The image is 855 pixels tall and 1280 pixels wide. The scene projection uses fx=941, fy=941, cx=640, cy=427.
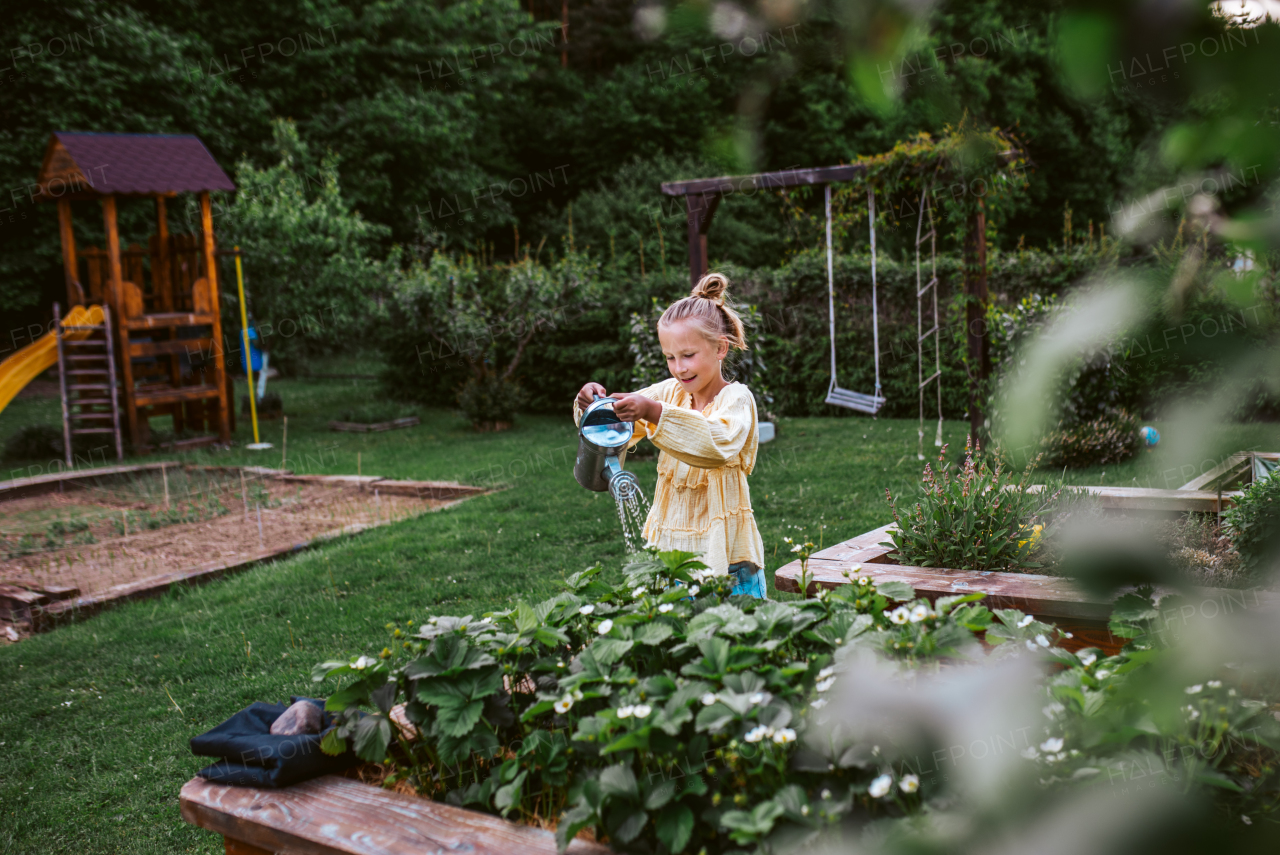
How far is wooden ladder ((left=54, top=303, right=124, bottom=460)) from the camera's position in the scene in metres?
10.6

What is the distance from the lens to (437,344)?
551 inches

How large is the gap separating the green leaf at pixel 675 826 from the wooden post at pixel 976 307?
22.6 ft

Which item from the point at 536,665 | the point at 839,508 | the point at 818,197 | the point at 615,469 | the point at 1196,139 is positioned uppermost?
the point at 818,197

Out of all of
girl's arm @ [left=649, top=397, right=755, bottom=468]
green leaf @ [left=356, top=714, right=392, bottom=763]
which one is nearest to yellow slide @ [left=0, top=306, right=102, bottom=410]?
girl's arm @ [left=649, top=397, right=755, bottom=468]

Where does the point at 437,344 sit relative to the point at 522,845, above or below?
above

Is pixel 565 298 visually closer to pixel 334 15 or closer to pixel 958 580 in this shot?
pixel 958 580

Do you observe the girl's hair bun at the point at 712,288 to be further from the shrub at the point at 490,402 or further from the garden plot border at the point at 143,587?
the shrub at the point at 490,402

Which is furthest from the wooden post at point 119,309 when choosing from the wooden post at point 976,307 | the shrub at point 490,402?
the wooden post at point 976,307

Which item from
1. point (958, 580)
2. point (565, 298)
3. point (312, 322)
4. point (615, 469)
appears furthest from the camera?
point (312, 322)

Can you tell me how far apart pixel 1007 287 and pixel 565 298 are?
5419 millimetres

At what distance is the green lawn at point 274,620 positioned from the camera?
129 inches

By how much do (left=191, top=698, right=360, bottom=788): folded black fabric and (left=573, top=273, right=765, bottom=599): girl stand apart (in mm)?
1205

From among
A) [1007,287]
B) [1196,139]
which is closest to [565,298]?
[1007,287]

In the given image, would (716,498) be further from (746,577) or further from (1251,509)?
(1251,509)
